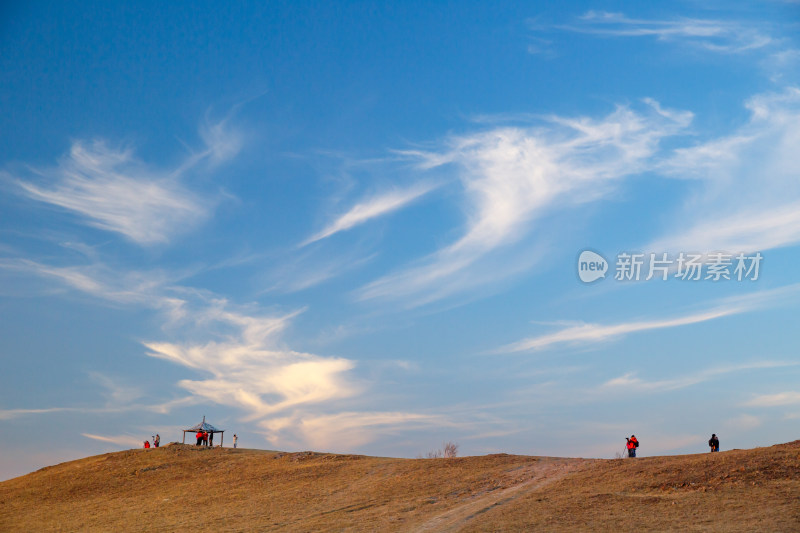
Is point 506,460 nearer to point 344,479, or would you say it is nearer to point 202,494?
point 344,479

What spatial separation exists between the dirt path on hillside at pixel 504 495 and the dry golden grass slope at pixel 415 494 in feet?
0.30

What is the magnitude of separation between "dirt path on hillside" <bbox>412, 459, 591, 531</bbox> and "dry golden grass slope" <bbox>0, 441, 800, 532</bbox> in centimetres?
9

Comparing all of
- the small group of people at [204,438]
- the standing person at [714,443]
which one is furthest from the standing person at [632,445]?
the small group of people at [204,438]

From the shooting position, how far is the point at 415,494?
1374 inches

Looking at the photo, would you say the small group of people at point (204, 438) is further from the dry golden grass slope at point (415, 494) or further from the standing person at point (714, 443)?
the standing person at point (714, 443)

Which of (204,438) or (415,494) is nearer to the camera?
(415,494)

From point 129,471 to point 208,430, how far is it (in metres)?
11.7

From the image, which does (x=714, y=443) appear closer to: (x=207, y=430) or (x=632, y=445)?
(x=632, y=445)

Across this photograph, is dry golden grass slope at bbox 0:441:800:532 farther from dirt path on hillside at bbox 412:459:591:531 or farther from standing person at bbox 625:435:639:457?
standing person at bbox 625:435:639:457

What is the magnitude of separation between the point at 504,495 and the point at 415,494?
16.5 ft

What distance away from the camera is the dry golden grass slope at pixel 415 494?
26.3 metres

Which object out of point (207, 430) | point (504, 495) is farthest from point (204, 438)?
point (504, 495)

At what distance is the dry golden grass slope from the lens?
26312 millimetres

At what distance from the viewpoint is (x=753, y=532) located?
72.9 feet
